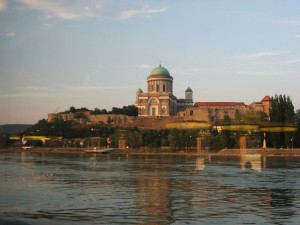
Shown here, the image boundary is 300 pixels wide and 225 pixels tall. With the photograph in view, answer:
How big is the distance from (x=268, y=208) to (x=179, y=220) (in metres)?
3.52

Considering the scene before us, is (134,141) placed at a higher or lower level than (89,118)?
lower

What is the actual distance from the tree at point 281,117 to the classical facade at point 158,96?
62446mm

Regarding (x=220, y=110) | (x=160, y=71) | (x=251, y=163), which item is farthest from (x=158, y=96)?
(x=251, y=163)

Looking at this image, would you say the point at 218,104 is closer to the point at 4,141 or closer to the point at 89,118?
the point at 89,118

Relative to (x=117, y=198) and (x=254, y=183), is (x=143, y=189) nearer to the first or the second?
(x=117, y=198)

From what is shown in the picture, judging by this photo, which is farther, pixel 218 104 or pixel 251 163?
pixel 218 104

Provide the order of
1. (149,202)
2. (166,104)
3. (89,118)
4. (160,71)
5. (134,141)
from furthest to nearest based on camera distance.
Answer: (89,118) → (160,71) → (166,104) → (134,141) → (149,202)

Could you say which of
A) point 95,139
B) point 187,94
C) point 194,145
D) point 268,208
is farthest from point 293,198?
point 187,94

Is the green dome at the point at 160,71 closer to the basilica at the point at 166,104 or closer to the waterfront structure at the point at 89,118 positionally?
the basilica at the point at 166,104

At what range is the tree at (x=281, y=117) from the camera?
62.1m

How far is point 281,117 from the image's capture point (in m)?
62.8

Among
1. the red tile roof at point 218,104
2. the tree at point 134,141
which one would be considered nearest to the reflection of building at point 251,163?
the tree at point 134,141

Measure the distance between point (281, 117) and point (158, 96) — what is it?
64.4 meters

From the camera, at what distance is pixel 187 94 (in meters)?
150
